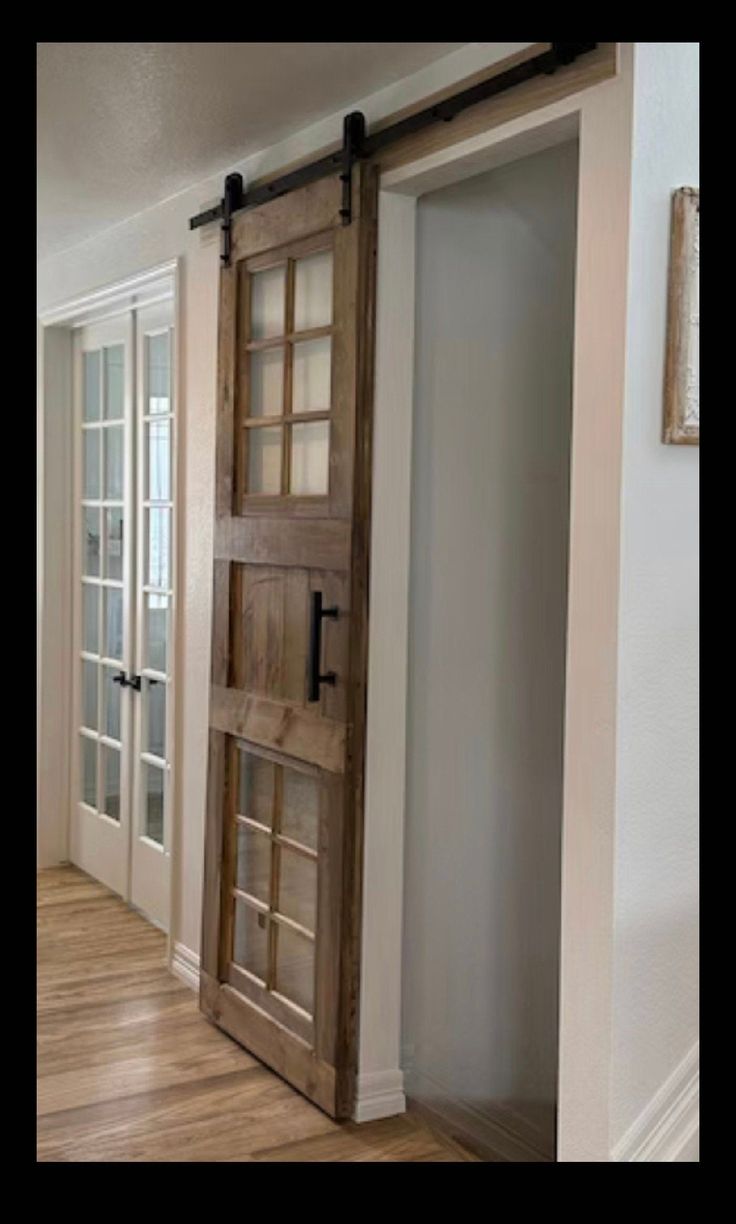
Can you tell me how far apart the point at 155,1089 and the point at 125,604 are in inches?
82.5

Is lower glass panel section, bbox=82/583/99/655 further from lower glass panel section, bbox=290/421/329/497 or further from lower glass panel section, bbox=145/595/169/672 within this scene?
lower glass panel section, bbox=290/421/329/497

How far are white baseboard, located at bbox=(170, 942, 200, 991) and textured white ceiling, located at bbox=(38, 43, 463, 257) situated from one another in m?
2.44

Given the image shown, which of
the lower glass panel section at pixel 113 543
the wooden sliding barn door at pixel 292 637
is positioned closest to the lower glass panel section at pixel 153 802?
the lower glass panel section at pixel 113 543

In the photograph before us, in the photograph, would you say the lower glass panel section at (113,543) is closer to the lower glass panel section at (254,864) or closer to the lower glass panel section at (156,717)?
the lower glass panel section at (156,717)

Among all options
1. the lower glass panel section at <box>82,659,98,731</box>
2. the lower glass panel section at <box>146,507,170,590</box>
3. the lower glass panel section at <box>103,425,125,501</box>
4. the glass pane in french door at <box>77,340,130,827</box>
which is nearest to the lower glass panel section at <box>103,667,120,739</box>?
the glass pane in french door at <box>77,340,130,827</box>

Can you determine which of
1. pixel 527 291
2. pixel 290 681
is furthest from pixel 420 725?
pixel 527 291

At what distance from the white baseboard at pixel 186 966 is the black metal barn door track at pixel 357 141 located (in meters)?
2.15

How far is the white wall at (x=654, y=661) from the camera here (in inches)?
87.1

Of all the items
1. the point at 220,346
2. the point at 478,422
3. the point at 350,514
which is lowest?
the point at 350,514

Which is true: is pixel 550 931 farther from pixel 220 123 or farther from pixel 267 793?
pixel 220 123

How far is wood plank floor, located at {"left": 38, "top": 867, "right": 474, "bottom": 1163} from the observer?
9.58 ft

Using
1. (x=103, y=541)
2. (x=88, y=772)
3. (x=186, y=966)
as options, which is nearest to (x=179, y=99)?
(x=103, y=541)
